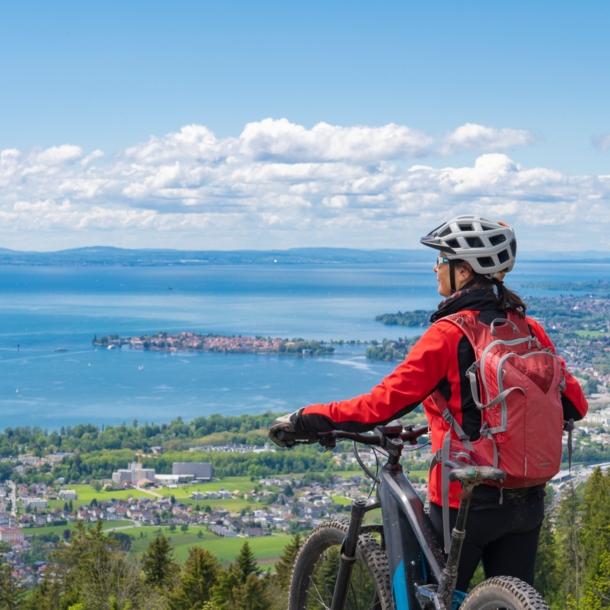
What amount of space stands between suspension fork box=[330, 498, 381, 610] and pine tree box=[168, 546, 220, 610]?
1369 centimetres

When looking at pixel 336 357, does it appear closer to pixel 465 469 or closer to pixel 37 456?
pixel 37 456

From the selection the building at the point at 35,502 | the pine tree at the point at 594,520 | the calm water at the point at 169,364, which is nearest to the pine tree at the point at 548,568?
the pine tree at the point at 594,520

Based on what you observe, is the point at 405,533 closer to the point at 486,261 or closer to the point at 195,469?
the point at 486,261

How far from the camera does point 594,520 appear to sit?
19422 mm

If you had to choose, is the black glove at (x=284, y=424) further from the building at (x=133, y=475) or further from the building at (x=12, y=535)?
the building at (x=133, y=475)

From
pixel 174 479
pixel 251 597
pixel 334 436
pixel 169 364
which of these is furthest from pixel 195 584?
pixel 169 364

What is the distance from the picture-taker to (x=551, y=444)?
2639 millimetres

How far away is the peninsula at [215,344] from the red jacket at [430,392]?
310 ft

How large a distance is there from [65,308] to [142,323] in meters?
30.6

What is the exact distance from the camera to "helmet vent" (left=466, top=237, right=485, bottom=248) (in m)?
2.87

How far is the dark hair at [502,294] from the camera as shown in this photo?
283 centimetres

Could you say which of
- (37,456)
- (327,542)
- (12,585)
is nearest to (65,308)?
(37,456)

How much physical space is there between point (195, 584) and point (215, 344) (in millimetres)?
92374

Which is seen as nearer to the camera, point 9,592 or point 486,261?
point 486,261
